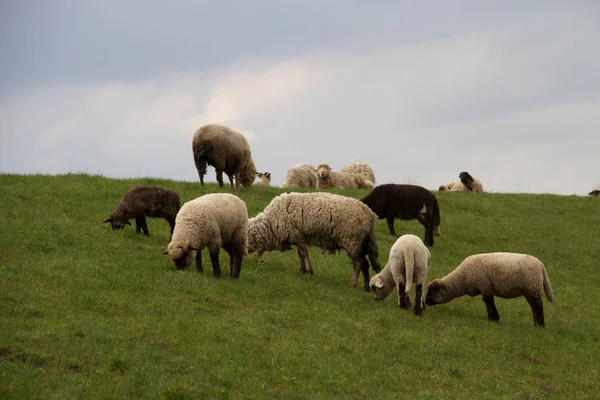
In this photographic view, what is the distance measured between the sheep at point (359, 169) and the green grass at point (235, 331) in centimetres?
2144

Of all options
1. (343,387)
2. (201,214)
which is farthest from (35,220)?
(343,387)

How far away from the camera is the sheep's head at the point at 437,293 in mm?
17594

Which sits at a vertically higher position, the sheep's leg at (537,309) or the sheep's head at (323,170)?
the sheep's head at (323,170)

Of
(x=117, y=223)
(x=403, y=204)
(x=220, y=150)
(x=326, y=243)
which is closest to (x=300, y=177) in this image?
(x=220, y=150)

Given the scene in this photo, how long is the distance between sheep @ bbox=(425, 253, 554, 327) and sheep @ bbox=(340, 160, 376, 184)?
26.4m

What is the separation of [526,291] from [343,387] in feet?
22.4

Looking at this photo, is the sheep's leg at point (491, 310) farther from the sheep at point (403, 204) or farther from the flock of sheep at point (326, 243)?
the sheep at point (403, 204)

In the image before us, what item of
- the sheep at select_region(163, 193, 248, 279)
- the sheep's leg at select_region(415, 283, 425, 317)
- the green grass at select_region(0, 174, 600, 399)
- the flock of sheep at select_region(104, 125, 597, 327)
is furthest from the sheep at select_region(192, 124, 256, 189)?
the sheep's leg at select_region(415, 283, 425, 317)

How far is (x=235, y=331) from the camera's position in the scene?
13.3m

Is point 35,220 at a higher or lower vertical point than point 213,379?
higher

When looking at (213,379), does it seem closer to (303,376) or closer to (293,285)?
(303,376)

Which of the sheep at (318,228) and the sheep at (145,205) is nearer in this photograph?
the sheep at (318,228)

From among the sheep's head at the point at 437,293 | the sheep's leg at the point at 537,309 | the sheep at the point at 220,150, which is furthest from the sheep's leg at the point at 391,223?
the sheep's leg at the point at 537,309

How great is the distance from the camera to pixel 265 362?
12.1 metres
